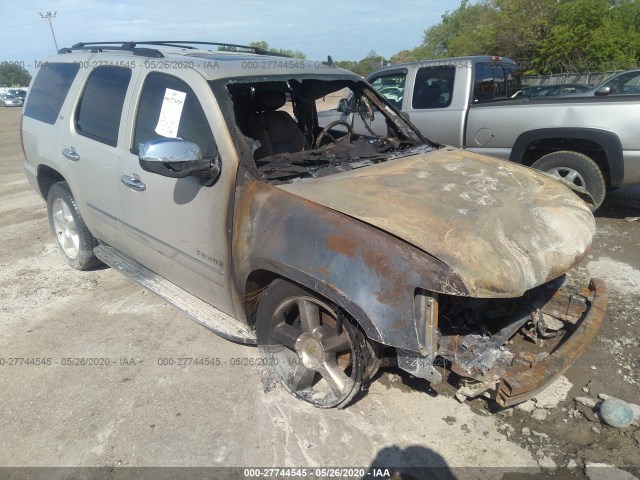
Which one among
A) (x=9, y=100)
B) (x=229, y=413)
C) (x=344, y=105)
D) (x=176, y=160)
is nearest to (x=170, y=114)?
(x=176, y=160)

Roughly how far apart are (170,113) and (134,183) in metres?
0.55

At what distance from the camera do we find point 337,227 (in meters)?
2.35

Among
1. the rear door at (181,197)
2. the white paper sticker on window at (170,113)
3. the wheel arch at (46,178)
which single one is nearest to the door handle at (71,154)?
the wheel arch at (46,178)

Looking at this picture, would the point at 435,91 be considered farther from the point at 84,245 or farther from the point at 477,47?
the point at 477,47

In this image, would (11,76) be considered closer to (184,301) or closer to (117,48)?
(117,48)

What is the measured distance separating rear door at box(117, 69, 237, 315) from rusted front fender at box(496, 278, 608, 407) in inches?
64.8

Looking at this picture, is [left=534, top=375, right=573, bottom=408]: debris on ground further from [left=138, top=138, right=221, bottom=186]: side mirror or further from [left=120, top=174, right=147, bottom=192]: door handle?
[left=120, top=174, right=147, bottom=192]: door handle

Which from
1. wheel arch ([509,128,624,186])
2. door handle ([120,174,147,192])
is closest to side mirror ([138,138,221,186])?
door handle ([120,174,147,192])

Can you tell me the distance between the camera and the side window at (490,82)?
6.35 meters

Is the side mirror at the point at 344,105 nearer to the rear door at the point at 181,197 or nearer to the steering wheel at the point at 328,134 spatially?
the steering wheel at the point at 328,134

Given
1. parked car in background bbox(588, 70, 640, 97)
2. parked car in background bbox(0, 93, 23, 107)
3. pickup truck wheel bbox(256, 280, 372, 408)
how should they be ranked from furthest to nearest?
parked car in background bbox(0, 93, 23, 107) < parked car in background bbox(588, 70, 640, 97) < pickup truck wheel bbox(256, 280, 372, 408)

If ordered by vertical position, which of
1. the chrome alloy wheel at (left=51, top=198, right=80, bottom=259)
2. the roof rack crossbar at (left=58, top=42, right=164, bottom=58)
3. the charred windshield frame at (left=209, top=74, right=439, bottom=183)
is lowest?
the chrome alloy wheel at (left=51, top=198, right=80, bottom=259)

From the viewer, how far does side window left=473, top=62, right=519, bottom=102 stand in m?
6.35

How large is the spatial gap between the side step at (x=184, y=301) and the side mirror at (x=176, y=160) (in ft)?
3.00
